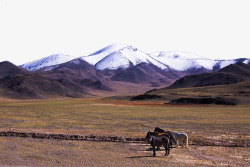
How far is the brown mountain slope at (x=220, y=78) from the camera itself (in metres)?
167

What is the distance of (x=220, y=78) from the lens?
561 feet

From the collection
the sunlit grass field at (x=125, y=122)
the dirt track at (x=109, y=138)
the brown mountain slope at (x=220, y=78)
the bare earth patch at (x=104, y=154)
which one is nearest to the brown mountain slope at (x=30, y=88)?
the brown mountain slope at (x=220, y=78)

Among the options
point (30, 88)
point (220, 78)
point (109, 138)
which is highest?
point (220, 78)

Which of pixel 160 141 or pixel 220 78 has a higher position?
pixel 220 78

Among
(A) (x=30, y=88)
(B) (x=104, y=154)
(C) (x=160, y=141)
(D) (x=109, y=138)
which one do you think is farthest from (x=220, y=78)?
(B) (x=104, y=154)

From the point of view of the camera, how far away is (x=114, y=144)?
23078 millimetres

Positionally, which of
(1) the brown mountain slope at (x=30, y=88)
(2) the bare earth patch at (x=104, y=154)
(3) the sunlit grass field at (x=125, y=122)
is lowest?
(2) the bare earth patch at (x=104, y=154)

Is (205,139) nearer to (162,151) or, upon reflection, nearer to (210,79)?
(162,151)

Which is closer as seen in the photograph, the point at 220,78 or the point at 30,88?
the point at 30,88

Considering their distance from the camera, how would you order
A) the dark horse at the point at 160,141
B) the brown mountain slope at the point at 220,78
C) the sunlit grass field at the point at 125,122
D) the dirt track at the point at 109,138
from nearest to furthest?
the dark horse at the point at 160,141 < the dirt track at the point at 109,138 < the sunlit grass field at the point at 125,122 < the brown mountain slope at the point at 220,78

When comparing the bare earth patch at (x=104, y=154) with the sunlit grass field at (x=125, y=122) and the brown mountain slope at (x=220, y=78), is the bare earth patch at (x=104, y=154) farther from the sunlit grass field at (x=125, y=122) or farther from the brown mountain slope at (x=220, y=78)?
the brown mountain slope at (x=220, y=78)

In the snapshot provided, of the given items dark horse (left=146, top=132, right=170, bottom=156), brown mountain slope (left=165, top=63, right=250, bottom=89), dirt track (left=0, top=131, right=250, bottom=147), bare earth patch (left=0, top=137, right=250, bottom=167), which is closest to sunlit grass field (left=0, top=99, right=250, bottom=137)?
dirt track (left=0, top=131, right=250, bottom=147)

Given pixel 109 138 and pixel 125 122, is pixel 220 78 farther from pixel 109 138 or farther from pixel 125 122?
pixel 109 138

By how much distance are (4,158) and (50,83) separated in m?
166
